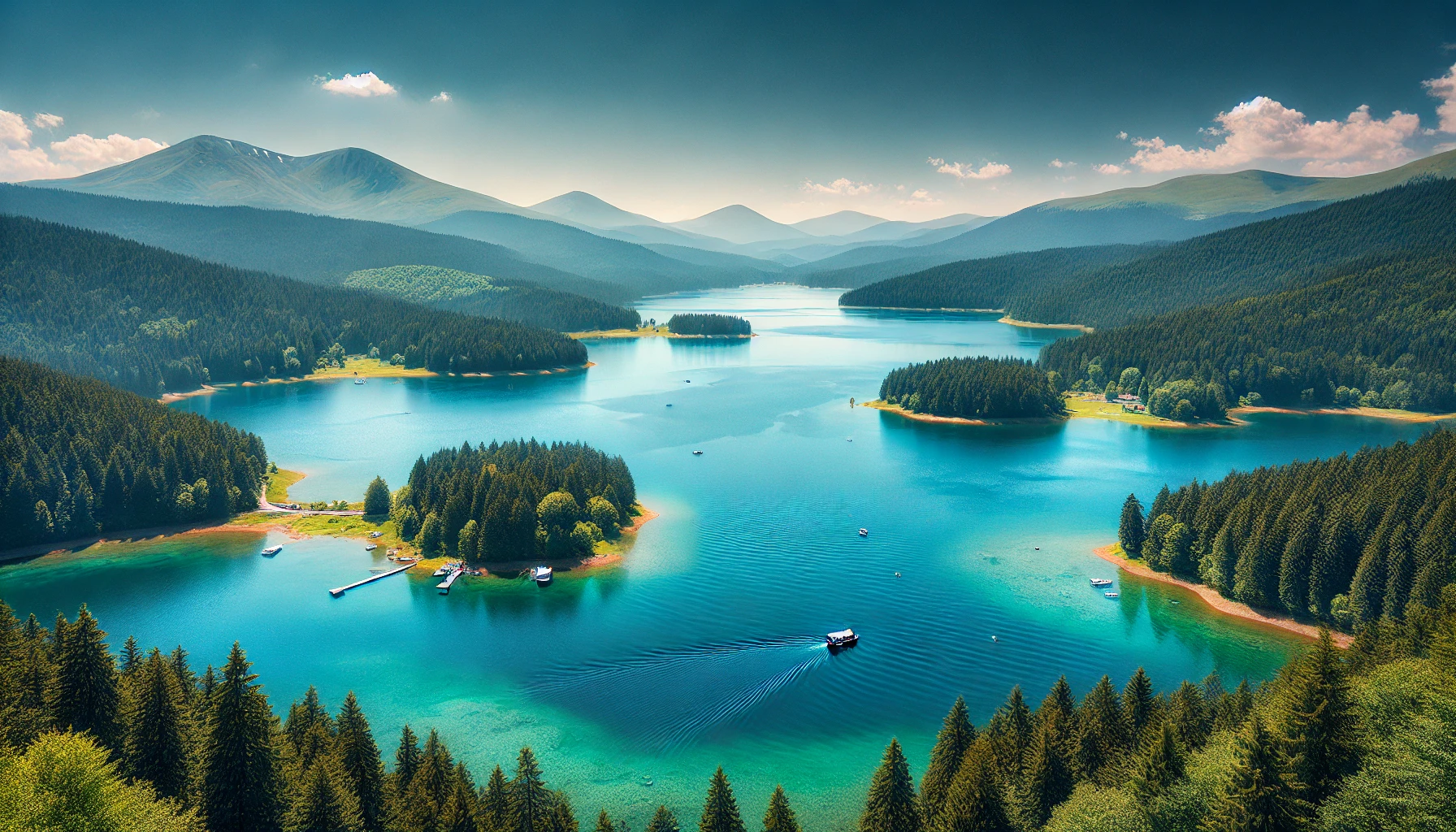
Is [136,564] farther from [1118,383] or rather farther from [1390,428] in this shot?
[1390,428]

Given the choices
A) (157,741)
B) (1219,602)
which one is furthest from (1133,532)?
(157,741)

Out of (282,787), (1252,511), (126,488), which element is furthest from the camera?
(126,488)

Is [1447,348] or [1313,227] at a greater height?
[1313,227]

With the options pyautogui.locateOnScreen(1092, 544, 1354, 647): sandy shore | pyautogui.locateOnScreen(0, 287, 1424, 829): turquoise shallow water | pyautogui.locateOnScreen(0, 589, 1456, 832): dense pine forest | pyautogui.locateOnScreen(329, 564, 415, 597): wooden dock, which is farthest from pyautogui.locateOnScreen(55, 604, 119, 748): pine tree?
pyautogui.locateOnScreen(1092, 544, 1354, 647): sandy shore

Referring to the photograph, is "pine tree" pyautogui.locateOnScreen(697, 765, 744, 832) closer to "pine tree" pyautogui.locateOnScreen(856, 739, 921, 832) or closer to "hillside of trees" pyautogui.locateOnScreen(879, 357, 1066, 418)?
"pine tree" pyautogui.locateOnScreen(856, 739, 921, 832)

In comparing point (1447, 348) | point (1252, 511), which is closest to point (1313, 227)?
point (1447, 348)

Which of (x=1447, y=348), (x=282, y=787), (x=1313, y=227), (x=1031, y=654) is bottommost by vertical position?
(x=1031, y=654)

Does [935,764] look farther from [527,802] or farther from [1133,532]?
[1133,532]
